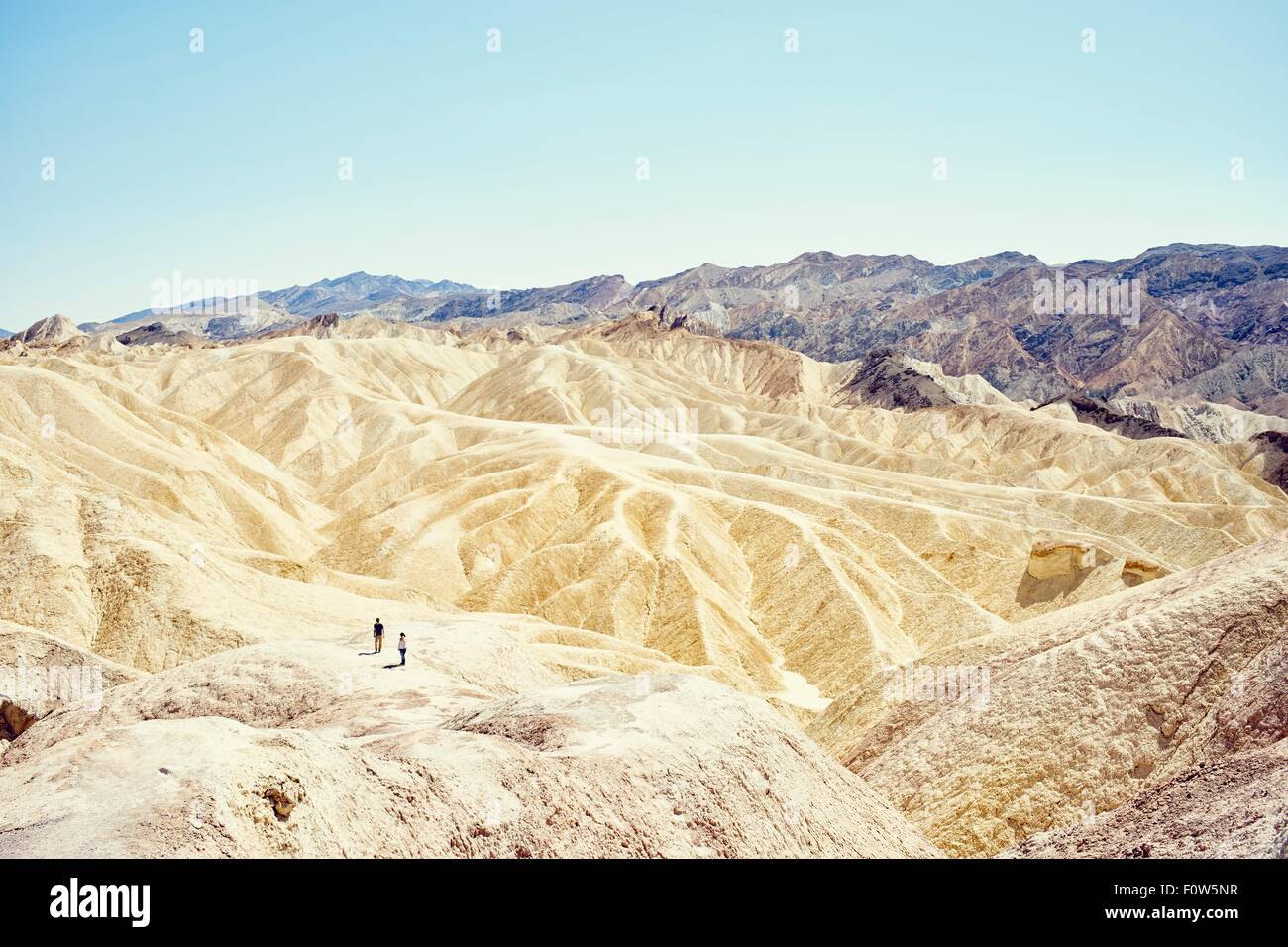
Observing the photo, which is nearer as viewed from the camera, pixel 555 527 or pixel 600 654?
pixel 600 654

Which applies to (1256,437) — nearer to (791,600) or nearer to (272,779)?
(791,600)

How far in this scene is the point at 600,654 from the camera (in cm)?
3881

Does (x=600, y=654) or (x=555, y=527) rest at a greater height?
(x=555, y=527)

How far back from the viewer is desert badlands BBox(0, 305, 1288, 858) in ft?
49.2

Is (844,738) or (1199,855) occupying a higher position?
(1199,855)

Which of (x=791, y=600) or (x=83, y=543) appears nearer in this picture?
(x=83, y=543)

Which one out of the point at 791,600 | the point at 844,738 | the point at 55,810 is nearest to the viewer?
the point at 55,810

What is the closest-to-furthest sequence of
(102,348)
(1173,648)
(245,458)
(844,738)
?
(1173,648), (844,738), (245,458), (102,348)

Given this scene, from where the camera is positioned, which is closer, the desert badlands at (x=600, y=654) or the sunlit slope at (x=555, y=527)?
the desert badlands at (x=600, y=654)

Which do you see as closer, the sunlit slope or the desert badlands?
the desert badlands

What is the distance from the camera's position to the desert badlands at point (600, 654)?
15.0 metres

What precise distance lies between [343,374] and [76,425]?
68.1 metres

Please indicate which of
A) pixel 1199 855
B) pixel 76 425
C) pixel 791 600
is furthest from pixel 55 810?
pixel 76 425
